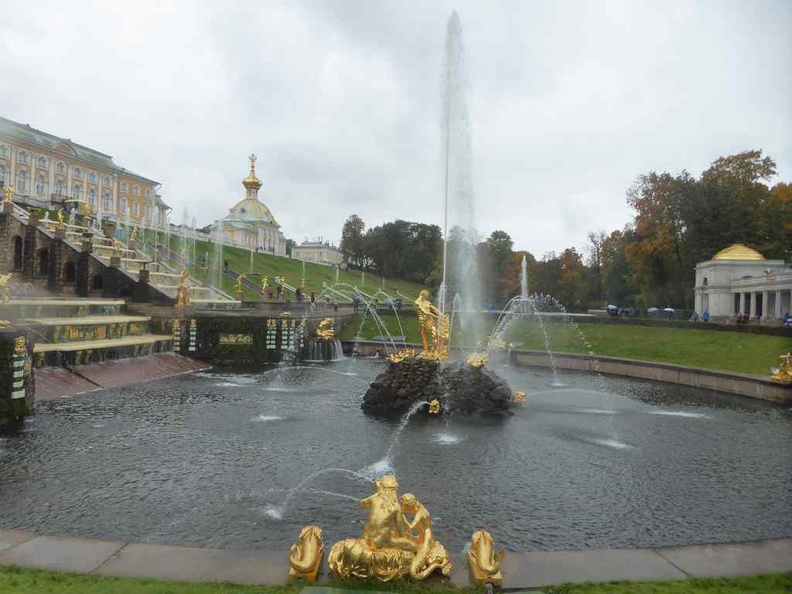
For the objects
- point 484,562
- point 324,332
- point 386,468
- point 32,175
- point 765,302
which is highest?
point 32,175

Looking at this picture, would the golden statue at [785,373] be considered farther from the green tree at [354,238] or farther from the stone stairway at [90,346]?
the green tree at [354,238]

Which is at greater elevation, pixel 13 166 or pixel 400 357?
pixel 13 166

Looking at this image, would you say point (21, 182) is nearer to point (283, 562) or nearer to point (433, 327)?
point (433, 327)

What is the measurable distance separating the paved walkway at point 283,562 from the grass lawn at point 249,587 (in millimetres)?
182

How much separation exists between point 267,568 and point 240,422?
367 inches

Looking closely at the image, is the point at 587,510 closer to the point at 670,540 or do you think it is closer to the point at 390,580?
the point at 670,540

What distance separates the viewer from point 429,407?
17.4 m

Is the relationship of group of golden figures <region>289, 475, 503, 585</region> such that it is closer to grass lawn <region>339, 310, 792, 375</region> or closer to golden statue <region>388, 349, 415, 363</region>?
A: golden statue <region>388, 349, 415, 363</region>

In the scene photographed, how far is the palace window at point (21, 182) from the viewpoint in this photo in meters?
65.5

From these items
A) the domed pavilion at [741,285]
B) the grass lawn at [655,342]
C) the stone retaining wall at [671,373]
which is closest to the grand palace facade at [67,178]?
the grass lawn at [655,342]

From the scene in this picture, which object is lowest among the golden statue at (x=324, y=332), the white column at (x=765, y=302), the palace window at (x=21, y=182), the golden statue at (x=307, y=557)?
the golden statue at (x=307, y=557)

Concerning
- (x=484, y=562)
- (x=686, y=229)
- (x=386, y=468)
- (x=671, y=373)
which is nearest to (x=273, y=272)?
(x=686, y=229)

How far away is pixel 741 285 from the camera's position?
156 feet

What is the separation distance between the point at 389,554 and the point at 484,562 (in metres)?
1.08
